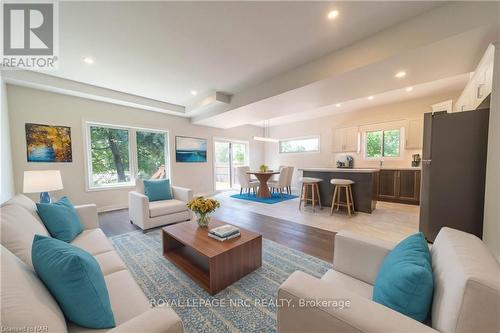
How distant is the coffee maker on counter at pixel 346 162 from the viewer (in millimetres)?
5961

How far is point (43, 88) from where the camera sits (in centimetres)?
344

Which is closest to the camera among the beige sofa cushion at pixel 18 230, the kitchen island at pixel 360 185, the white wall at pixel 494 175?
the beige sofa cushion at pixel 18 230

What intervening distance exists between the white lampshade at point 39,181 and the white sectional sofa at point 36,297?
1.16 meters

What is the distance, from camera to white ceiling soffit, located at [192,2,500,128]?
1868mm

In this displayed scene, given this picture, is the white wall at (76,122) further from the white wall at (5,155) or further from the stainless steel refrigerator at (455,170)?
the stainless steel refrigerator at (455,170)

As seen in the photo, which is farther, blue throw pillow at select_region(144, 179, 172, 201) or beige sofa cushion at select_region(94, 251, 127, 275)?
blue throw pillow at select_region(144, 179, 172, 201)

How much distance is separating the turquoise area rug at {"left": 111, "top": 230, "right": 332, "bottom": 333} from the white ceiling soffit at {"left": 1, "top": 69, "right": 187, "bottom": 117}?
3097 millimetres

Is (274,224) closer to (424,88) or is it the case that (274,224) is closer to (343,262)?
(343,262)

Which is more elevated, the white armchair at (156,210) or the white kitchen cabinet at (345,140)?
the white kitchen cabinet at (345,140)

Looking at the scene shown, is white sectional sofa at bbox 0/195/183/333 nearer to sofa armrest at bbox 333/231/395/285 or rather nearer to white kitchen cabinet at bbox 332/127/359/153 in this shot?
sofa armrest at bbox 333/231/395/285

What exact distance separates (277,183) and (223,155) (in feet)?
7.77

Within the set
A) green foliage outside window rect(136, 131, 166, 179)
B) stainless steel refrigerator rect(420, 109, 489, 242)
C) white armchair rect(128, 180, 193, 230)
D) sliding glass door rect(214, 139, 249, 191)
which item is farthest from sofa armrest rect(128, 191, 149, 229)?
stainless steel refrigerator rect(420, 109, 489, 242)

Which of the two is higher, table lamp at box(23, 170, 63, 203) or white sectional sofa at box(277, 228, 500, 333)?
table lamp at box(23, 170, 63, 203)

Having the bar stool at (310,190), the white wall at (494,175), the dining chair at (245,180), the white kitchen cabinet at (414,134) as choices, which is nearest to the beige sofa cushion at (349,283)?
the white wall at (494,175)
